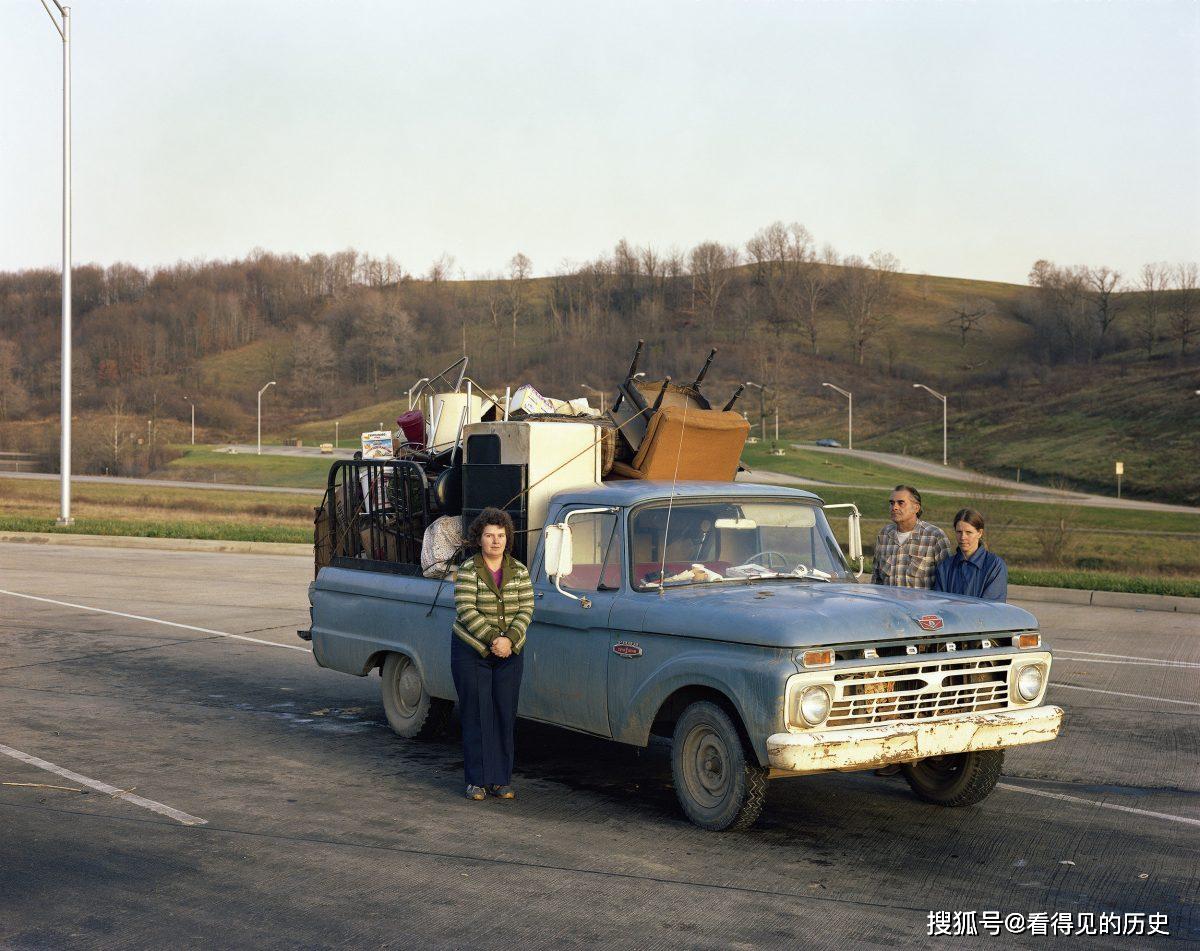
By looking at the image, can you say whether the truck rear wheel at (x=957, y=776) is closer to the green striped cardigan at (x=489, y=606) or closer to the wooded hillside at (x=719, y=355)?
the green striped cardigan at (x=489, y=606)

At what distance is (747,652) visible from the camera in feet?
21.4

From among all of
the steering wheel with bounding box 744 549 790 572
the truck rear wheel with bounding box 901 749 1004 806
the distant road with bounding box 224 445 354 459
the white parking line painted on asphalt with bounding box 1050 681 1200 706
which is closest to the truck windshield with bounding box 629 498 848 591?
the steering wheel with bounding box 744 549 790 572

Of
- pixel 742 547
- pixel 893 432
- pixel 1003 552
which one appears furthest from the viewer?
pixel 893 432

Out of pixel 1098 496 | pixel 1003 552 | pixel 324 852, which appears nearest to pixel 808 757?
pixel 324 852

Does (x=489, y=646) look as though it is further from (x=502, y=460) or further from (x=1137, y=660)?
(x=1137, y=660)

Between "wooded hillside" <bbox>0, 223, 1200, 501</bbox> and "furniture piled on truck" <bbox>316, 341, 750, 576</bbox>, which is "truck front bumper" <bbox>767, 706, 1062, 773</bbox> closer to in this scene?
"furniture piled on truck" <bbox>316, 341, 750, 576</bbox>

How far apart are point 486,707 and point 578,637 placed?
0.69 metres

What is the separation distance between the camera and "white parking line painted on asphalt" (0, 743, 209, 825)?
23.6 feet

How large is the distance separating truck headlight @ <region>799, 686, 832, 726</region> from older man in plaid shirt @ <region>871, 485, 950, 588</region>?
228cm

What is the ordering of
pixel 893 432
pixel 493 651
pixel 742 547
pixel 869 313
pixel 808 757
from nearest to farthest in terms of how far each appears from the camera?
1. pixel 808 757
2. pixel 493 651
3. pixel 742 547
4. pixel 893 432
5. pixel 869 313

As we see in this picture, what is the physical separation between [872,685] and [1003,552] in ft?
119

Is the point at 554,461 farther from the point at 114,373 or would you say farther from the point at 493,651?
the point at 114,373

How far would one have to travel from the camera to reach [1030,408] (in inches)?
4587

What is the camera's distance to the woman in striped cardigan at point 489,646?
7383mm
